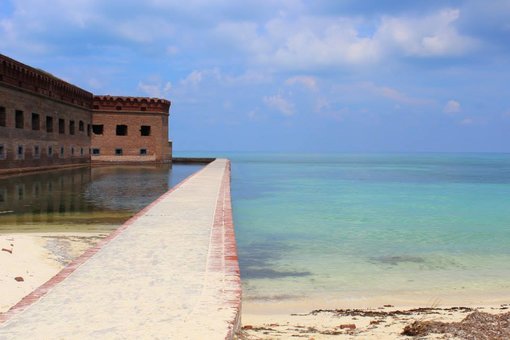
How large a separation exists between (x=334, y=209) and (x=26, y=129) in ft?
67.2

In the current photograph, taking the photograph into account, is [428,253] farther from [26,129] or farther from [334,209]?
[26,129]

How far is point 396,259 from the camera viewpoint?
36.6 ft

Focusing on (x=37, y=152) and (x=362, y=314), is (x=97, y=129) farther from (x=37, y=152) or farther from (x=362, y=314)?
(x=362, y=314)

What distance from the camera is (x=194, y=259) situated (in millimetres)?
6617

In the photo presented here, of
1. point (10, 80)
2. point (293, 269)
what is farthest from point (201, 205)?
point (10, 80)

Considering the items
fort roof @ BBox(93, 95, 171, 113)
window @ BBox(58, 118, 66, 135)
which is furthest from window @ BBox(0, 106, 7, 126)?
fort roof @ BBox(93, 95, 171, 113)

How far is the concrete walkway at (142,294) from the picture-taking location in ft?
13.3

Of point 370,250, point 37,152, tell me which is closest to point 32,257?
point 370,250

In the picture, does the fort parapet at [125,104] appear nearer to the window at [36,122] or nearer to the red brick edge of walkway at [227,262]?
the window at [36,122]

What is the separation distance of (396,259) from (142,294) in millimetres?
7453

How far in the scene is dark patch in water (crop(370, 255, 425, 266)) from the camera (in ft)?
35.5

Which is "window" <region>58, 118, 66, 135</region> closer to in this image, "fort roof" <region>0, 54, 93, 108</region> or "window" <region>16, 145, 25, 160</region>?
"fort roof" <region>0, 54, 93, 108</region>

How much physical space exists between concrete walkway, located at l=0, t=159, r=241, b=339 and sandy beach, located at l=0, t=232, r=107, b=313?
823mm

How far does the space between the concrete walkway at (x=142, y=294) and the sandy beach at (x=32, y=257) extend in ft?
2.70
